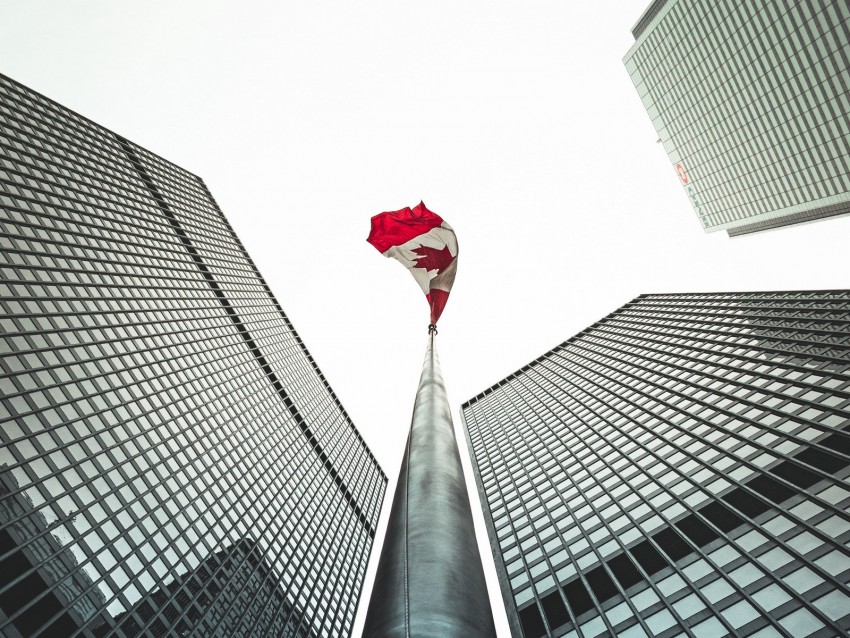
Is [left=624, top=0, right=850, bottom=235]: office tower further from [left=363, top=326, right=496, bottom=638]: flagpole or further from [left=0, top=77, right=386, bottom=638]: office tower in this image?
[left=363, top=326, right=496, bottom=638]: flagpole

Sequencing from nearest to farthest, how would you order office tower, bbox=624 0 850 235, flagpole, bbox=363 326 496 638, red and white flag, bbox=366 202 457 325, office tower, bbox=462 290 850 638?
flagpole, bbox=363 326 496 638
red and white flag, bbox=366 202 457 325
office tower, bbox=462 290 850 638
office tower, bbox=624 0 850 235

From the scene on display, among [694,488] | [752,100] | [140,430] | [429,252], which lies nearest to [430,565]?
[429,252]

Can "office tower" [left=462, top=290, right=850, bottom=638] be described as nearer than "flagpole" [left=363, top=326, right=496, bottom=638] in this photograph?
No

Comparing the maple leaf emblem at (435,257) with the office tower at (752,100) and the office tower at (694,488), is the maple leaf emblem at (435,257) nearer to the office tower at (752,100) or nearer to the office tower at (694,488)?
the office tower at (694,488)

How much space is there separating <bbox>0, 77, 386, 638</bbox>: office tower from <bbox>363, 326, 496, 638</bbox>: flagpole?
4044cm

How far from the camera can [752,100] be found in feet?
293

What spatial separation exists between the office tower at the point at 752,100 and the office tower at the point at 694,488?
24.1 metres

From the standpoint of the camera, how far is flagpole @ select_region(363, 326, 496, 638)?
17.5 ft

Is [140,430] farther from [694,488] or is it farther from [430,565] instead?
[430,565]

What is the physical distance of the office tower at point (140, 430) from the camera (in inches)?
1722

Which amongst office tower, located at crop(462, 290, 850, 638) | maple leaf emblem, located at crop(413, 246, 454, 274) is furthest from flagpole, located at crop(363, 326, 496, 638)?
office tower, located at crop(462, 290, 850, 638)

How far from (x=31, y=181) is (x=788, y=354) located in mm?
83043

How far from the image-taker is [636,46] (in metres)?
109

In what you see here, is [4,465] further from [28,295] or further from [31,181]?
[31,181]
